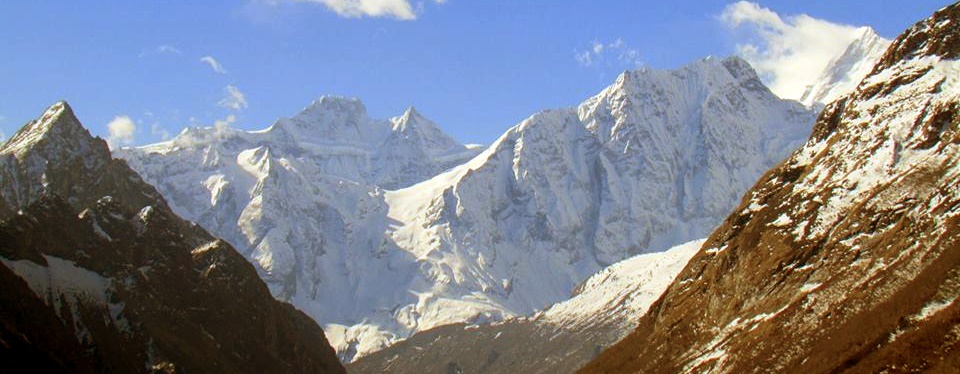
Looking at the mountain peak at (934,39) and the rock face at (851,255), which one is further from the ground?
the mountain peak at (934,39)

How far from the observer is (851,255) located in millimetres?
151500

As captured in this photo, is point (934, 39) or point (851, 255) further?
point (934, 39)

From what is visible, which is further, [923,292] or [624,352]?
[624,352]

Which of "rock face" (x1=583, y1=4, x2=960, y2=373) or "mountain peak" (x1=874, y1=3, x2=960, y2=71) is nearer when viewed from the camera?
"rock face" (x1=583, y1=4, x2=960, y2=373)

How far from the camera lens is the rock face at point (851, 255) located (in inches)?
4806

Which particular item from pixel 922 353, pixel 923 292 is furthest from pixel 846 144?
pixel 922 353

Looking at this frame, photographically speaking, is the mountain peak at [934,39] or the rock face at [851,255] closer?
the rock face at [851,255]

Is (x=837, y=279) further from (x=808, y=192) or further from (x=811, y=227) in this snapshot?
(x=808, y=192)

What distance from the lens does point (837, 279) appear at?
14762 cm

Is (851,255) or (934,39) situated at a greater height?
(934,39)

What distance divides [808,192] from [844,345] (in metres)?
56.0

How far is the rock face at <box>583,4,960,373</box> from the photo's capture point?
4806 inches

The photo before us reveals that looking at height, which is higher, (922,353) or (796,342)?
(796,342)

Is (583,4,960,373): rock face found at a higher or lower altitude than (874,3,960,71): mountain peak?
lower
